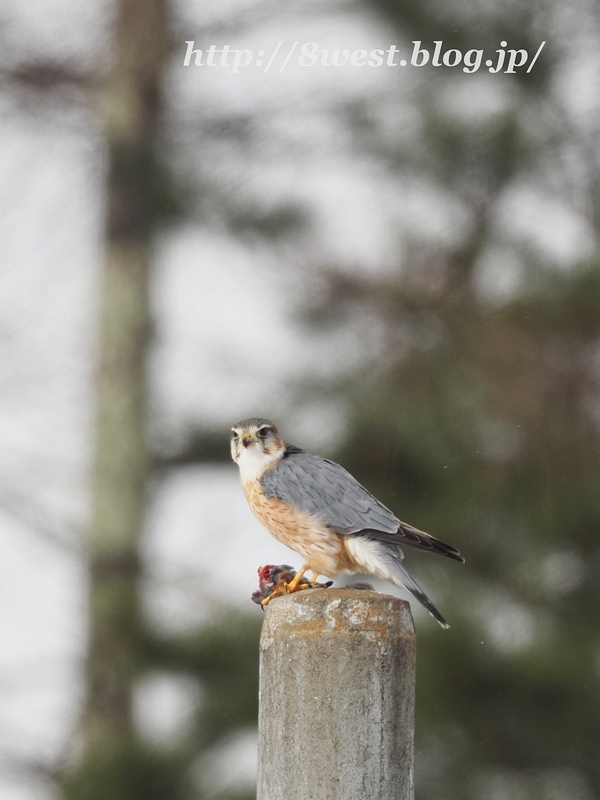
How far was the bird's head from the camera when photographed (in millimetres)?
2660

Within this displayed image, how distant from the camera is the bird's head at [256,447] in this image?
266 centimetres

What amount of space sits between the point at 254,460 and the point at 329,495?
293 mm

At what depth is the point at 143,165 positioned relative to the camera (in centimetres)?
669

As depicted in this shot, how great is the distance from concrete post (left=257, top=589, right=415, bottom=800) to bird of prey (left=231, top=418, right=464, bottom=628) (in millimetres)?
387

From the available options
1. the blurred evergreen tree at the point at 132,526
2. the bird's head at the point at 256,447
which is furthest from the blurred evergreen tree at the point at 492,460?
the bird's head at the point at 256,447

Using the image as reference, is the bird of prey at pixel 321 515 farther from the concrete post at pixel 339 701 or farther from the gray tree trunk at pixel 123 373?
the gray tree trunk at pixel 123 373

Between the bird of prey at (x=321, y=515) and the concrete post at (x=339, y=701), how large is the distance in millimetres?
387

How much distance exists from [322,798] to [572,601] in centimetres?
485

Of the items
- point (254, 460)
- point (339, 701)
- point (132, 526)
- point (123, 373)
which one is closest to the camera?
point (339, 701)

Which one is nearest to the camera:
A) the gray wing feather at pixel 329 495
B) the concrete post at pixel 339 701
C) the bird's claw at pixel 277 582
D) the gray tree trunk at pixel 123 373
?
the concrete post at pixel 339 701

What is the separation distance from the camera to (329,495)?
2424mm

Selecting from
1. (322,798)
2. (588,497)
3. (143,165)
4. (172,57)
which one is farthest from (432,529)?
(322,798)

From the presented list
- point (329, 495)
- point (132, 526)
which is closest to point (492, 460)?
point (132, 526)

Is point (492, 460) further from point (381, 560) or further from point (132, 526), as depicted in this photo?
point (381, 560)
